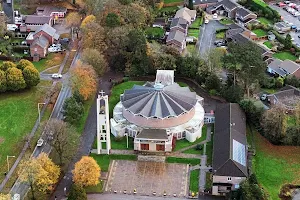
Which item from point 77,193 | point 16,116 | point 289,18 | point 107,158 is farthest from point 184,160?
point 289,18

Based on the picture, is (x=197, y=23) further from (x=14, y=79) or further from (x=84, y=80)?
(x=14, y=79)

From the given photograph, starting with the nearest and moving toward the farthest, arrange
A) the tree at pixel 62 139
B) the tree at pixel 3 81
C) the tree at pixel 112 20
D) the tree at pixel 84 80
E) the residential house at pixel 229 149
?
the residential house at pixel 229 149, the tree at pixel 62 139, the tree at pixel 84 80, the tree at pixel 3 81, the tree at pixel 112 20

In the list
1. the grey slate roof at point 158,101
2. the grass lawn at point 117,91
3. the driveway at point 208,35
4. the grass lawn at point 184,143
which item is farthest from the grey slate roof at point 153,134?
the driveway at point 208,35

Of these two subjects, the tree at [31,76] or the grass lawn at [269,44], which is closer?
the tree at [31,76]

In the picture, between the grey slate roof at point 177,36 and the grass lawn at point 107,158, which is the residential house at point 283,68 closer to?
the grey slate roof at point 177,36

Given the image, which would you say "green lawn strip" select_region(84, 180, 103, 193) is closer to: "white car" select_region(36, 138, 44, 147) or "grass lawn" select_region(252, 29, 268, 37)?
"white car" select_region(36, 138, 44, 147)

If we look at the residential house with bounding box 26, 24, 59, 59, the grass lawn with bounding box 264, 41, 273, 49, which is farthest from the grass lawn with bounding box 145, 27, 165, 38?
the grass lawn with bounding box 264, 41, 273, 49

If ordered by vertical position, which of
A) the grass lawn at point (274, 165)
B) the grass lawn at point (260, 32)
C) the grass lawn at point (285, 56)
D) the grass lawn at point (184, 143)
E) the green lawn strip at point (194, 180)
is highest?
the grass lawn at point (260, 32)
